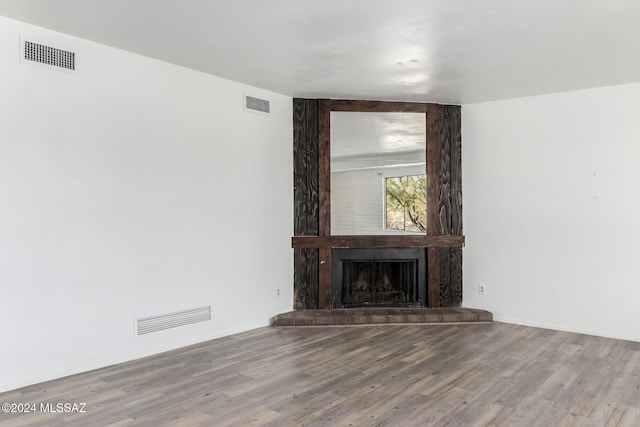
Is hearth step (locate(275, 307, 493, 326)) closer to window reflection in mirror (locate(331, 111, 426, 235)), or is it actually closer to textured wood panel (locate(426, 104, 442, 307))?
textured wood panel (locate(426, 104, 442, 307))

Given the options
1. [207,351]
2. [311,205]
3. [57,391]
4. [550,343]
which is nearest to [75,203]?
[57,391]

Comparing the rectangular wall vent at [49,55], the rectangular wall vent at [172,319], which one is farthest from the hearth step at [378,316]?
the rectangular wall vent at [49,55]

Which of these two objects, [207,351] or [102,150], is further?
[207,351]

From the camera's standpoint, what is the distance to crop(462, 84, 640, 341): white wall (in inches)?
179

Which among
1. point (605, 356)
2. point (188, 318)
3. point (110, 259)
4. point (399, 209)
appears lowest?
point (605, 356)

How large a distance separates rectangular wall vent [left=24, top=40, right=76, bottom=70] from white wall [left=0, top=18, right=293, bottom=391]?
0.20 feet

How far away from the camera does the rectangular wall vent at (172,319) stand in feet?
12.7

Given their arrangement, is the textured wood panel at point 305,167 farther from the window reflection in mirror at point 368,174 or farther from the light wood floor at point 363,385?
the light wood floor at point 363,385

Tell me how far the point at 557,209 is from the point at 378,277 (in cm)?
210

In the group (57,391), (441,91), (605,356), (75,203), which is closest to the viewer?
(57,391)

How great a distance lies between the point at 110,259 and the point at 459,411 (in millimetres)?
2805

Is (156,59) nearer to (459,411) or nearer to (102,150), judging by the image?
(102,150)

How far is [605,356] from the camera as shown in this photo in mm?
3947

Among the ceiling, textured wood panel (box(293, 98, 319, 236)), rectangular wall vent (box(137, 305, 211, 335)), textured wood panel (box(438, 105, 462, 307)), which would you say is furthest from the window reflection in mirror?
rectangular wall vent (box(137, 305, 211, 335))
